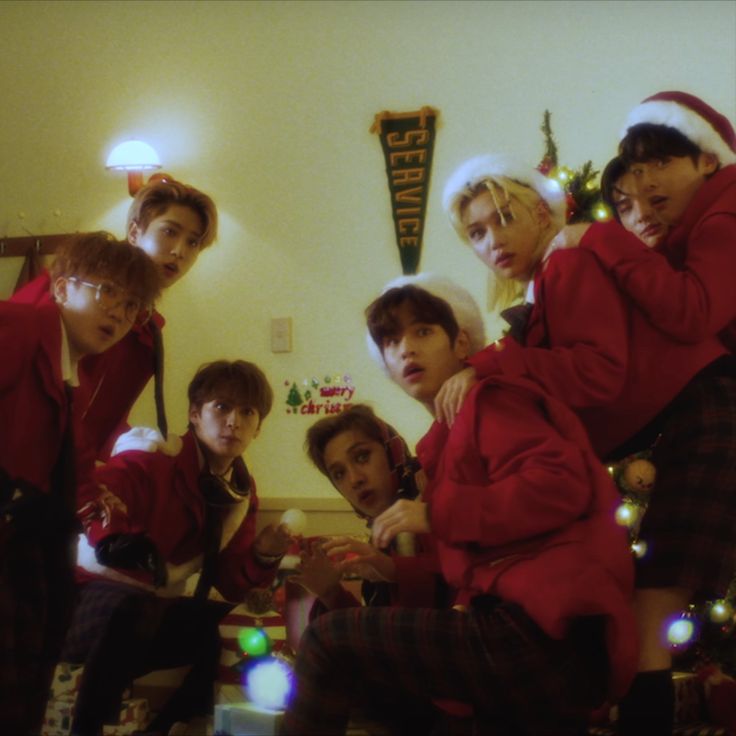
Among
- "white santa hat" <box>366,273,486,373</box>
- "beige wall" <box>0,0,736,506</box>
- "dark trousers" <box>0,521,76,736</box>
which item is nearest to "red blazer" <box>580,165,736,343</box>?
"white santa hat" <box>366,273,486,373</box>

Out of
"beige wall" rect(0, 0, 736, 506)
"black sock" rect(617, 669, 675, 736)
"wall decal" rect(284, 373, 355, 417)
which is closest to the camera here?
"black sock" rect(617, 669, 675, 736)

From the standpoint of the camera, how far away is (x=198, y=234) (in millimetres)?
2117

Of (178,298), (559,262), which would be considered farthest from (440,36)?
(559,262)

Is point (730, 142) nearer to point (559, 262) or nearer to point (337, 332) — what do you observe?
point (559, 262)

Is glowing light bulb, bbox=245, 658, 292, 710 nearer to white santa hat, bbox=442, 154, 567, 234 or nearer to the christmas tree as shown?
white santa hat, bbox=442, 154, 567, 234

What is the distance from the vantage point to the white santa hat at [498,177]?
1643 millimetres

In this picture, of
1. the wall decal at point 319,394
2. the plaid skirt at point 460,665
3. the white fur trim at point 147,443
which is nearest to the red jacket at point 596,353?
the plaid skirt at point 460,665

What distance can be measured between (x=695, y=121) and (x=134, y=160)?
97.7 inches

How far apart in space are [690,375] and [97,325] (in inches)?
Result: 37.7

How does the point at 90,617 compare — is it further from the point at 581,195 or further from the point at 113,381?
the point at 581,195

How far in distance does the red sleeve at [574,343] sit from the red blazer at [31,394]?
68 centimetres

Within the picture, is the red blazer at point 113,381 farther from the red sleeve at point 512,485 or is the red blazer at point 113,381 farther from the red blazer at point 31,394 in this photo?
the red sleeve at point 512,485

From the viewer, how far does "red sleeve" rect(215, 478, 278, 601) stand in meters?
2.18

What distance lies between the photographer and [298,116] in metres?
3.62
